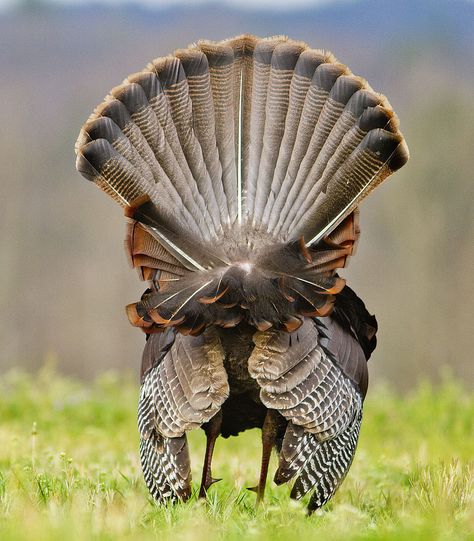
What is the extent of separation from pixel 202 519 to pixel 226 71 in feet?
→ 8.31

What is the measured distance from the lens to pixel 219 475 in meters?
6.71

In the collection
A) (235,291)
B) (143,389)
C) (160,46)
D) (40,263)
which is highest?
(160,46)

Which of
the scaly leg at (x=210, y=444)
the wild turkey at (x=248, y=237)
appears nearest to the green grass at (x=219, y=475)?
the scaly leg at (x=210, y=444)

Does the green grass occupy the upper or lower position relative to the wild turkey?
lower

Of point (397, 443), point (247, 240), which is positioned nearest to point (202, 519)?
point (247, 240)

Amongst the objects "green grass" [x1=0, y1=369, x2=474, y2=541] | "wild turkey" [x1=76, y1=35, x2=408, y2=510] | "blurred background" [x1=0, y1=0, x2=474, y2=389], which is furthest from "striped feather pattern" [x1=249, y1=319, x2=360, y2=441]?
"blurred background" [x1=0, y1=0, x2=474, y2=389]

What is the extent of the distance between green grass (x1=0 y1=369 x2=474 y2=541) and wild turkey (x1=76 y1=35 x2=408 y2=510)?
1.32 feet

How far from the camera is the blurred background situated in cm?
1920

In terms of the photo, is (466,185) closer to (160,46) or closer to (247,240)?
(160,46)

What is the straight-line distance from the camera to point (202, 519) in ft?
14.6

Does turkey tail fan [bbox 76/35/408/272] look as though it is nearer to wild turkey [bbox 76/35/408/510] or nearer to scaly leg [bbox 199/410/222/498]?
wild turkey [bbox 76/35/408/510]

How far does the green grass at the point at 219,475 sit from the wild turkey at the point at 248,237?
40cm

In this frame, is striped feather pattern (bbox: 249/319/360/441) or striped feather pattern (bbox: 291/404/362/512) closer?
striped feather pattern (bbox: 249/319/360/441)

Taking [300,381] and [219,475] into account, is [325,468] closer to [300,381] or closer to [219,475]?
[300,381]
